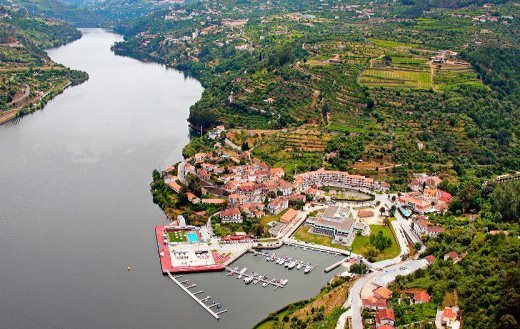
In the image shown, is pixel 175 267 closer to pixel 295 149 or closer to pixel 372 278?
pixel 372 278

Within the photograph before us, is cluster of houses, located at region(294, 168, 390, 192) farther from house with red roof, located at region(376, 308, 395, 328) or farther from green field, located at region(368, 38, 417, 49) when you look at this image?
green field, located at region(368, 38, 417, 49)

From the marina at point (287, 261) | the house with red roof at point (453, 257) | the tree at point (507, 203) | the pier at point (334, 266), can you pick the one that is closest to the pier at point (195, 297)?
the marina at point (287, 261)

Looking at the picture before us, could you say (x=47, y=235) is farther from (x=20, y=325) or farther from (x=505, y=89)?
(x=505, y=89)

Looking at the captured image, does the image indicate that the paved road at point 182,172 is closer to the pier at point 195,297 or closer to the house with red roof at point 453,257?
the pier at point 195,297

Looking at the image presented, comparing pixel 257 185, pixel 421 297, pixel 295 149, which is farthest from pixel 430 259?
pixel 295 149

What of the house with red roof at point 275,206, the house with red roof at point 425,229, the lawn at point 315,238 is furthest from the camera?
the house with red roof at point 275,206

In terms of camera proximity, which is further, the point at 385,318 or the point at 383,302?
the point at 383,302

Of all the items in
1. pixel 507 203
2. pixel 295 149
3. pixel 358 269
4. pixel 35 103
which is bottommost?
pixel 35 103
